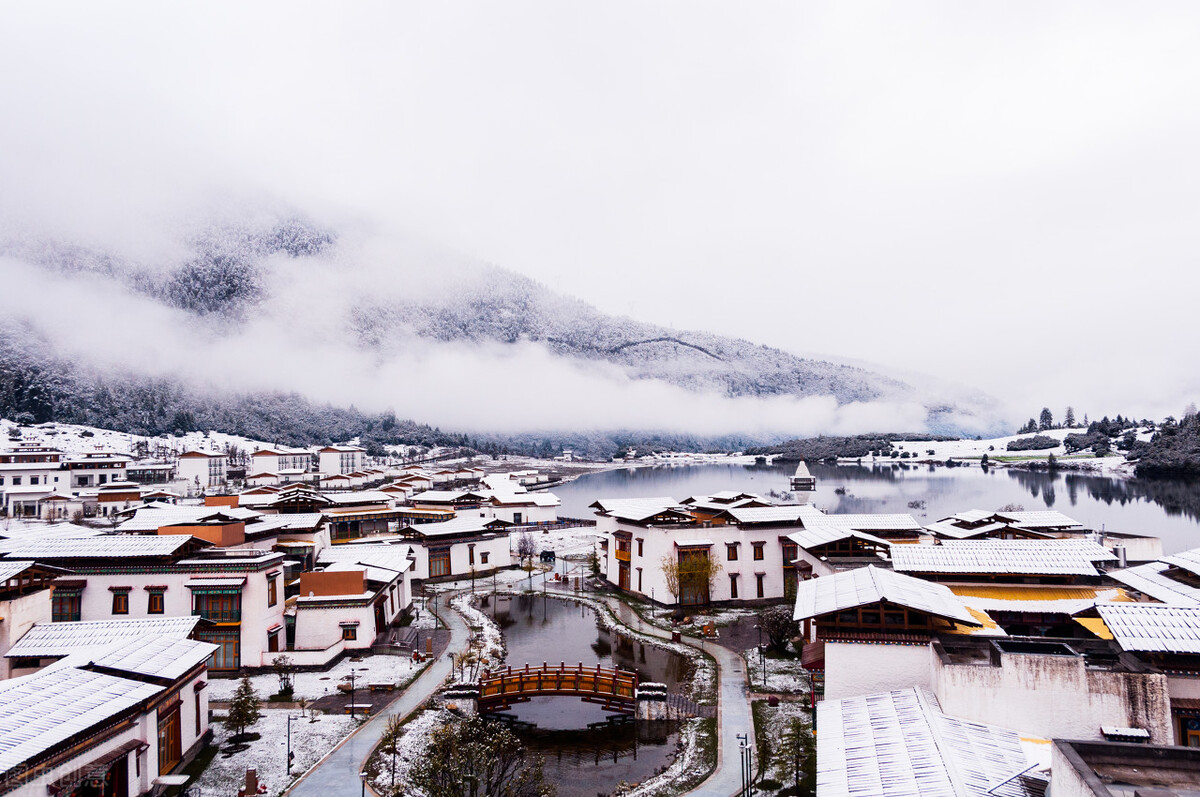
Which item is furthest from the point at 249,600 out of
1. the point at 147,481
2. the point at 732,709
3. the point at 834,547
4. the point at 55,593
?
the point at 147,481

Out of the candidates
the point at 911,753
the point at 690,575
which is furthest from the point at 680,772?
the point at 690,575

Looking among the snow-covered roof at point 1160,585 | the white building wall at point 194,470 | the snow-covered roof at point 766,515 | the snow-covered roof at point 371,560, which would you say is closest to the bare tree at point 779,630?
the snow-covered roof at point 766,515

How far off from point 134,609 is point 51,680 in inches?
546

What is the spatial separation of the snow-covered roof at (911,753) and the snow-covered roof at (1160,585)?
11.1m

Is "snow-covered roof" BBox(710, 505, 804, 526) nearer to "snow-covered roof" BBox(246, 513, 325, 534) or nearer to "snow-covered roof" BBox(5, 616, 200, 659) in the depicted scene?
"snow-covered roof" BBox(246, 513, 325, 534)

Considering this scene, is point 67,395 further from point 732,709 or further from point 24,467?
point 732,709

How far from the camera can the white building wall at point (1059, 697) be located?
14336 mm

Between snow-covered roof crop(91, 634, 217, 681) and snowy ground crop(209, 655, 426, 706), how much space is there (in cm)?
493

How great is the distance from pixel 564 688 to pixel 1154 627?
16.9 m

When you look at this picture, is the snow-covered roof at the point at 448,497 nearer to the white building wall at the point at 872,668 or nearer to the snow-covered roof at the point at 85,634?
the snow-covered roof at the point at 85,634

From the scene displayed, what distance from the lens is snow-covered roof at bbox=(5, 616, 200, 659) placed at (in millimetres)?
21266

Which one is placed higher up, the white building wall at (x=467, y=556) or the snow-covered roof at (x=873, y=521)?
the snow-covered roof at (x=873, y=521)

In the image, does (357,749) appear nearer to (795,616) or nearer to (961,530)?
(795,616)

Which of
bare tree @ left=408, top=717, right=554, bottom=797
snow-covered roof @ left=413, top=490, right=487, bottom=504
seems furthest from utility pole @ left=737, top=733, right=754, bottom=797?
snow-covered roof @ left=413, top=490, right=487, bottom=504
